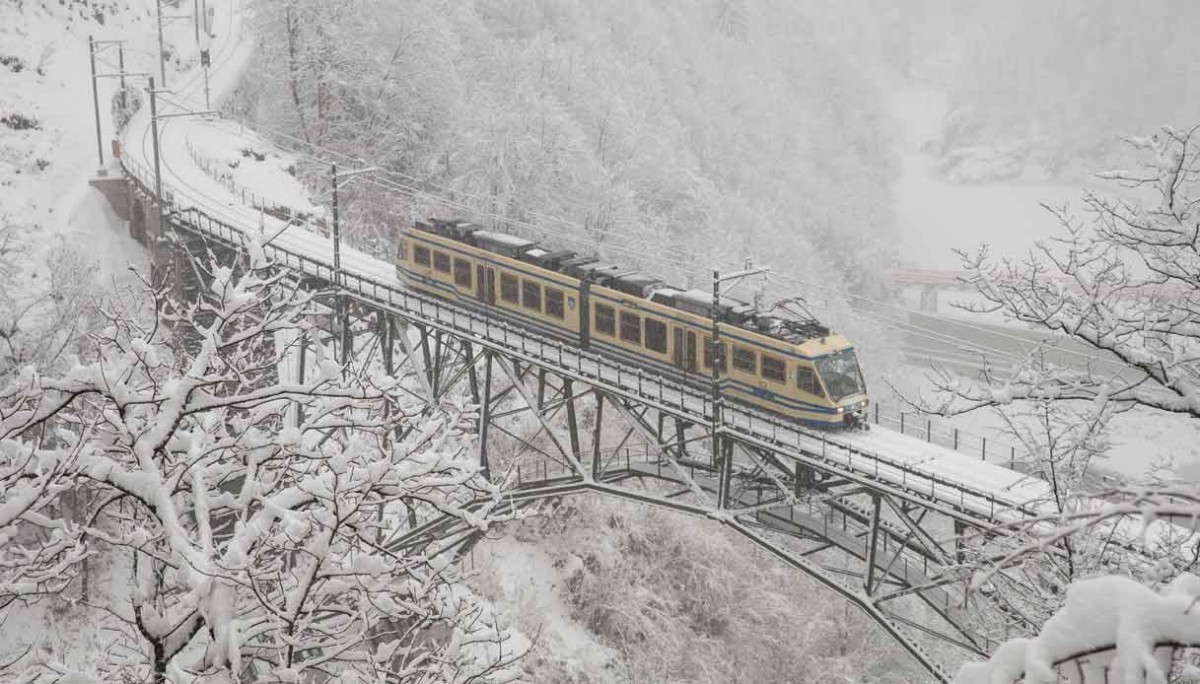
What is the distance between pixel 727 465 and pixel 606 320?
5.23m

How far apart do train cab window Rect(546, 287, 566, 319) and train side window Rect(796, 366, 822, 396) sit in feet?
24.8

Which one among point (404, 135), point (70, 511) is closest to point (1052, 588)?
point (70, 511)

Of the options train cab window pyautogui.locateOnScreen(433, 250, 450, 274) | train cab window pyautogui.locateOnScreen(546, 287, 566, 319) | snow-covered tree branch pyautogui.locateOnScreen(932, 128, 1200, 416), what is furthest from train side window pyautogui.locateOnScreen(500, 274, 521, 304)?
snow-covered tree branch pyautogui.locateOnScreen(932, 128, 1200, 416)

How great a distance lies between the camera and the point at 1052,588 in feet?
57.7

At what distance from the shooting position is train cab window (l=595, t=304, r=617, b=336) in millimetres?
28875

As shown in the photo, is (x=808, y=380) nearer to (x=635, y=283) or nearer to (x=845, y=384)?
(x=845, y=384)

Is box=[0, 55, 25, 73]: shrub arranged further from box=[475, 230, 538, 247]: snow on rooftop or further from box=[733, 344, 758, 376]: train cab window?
box=[733, 344, 758, 376]: train cab window

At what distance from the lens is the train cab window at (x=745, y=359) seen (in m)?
25.9

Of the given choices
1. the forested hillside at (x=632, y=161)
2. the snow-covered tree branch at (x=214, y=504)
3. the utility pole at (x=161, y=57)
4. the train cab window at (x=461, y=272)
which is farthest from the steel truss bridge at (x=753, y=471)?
the utility pole at (x=161, y=57)

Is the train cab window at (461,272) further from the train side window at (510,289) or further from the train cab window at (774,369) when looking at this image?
the train cab window at (774,369)

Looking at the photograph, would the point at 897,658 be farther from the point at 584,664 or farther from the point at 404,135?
the point at 404,135

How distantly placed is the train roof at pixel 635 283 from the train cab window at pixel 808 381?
69 centimetres

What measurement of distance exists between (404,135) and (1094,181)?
73.3m

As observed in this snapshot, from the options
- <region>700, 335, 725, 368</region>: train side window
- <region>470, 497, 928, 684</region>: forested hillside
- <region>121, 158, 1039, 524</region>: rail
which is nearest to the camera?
<region>121, 158, 1039, 524</region>: rail
